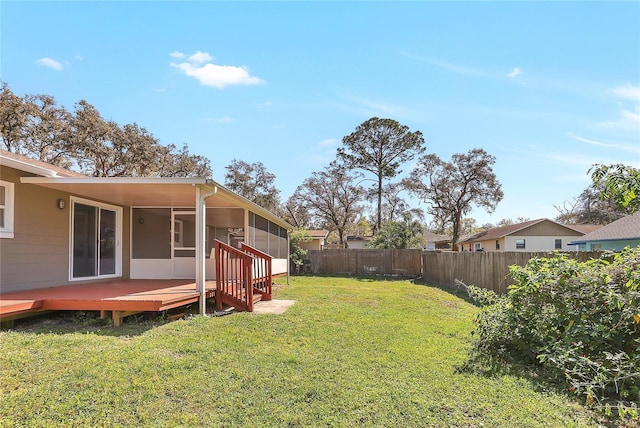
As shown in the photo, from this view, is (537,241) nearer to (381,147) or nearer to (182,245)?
(381,147)

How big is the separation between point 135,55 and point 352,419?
33.4 ft

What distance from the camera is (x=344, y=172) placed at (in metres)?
31.0

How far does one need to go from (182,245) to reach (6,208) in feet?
11.9

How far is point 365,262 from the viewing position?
784 inches

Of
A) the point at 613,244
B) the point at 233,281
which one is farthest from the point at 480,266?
the point at 613,244

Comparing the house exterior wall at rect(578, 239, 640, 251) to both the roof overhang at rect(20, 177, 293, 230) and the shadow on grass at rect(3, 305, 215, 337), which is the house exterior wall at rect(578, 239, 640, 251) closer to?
the roof overhang at rect(20, 177, 293, 230)

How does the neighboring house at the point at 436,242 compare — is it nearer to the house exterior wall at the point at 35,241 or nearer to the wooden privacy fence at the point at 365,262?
the wooden privacy fence at the point at 365,262

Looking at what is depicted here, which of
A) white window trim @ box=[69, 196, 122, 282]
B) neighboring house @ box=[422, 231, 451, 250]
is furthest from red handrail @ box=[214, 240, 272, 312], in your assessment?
neighboring house @ box=[422, 231, 451, 250]

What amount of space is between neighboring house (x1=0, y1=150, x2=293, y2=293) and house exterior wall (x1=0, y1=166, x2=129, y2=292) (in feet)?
0.05

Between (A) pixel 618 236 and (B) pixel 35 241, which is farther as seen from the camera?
(A) pixel 618 236

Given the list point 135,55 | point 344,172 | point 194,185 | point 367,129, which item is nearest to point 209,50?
point 135,55

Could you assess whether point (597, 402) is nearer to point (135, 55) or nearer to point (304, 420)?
point (304, 420)

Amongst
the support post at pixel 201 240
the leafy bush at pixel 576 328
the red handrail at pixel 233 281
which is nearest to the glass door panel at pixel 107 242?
the red handrail at pixel 233 281

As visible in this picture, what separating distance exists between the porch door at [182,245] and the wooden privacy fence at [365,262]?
1181 cm
